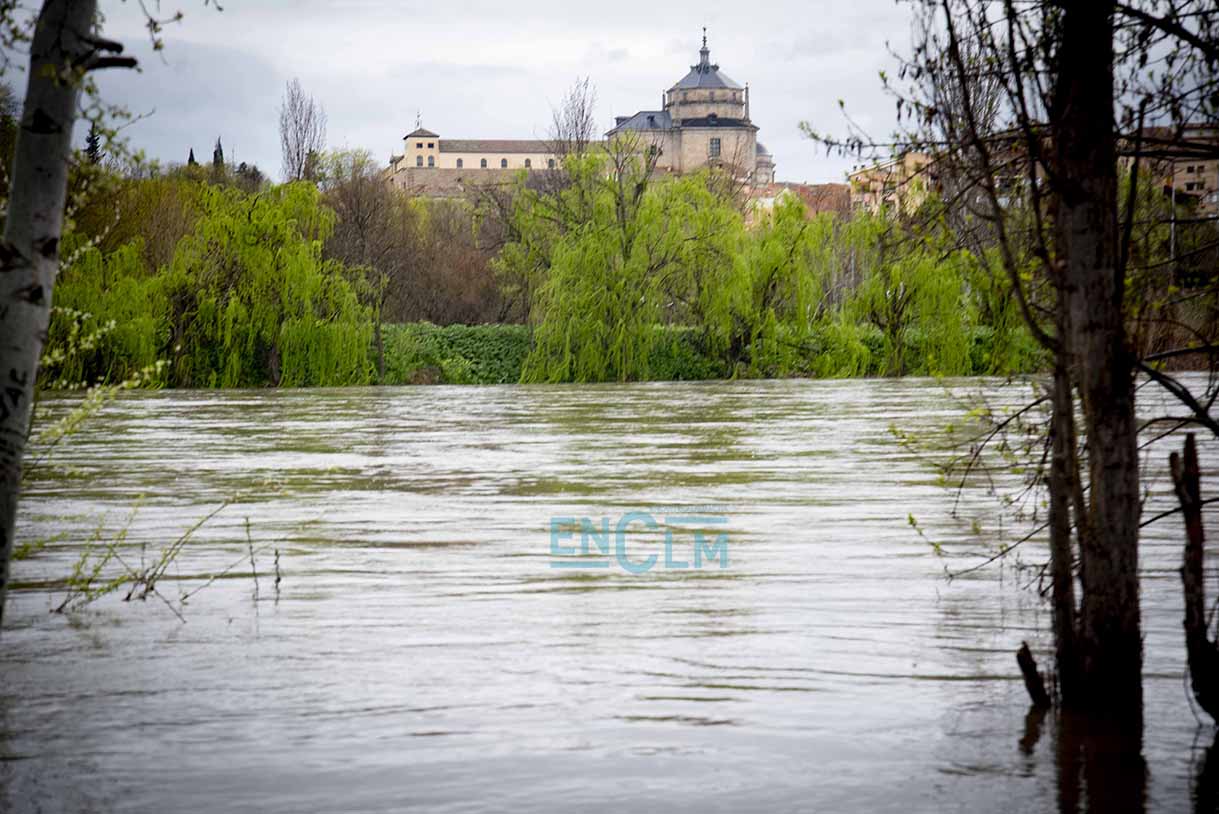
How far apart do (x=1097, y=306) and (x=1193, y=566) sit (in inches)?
32.8

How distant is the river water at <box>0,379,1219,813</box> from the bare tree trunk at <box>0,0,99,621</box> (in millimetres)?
1576

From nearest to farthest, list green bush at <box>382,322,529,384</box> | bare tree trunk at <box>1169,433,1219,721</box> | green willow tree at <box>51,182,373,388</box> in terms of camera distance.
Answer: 1. bare tree trunk at <box>1169,433,1219,721</box>
2. green willow tree at <box>51,182,373,388</box>
3. green bush at <box>382,322,529,384</box>

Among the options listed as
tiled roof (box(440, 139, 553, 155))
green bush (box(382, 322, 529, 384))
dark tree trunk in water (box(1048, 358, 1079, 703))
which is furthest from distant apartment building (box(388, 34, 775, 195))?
dark tree trunk in water (box(1048, 358, 1079, 703))

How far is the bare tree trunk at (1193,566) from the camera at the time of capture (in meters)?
4.70

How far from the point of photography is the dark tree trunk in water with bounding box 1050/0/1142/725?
15.0 feet

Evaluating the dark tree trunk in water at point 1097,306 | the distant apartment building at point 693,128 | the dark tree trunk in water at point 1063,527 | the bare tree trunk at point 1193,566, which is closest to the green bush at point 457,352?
the dark tree trunk in water at point 1063,527

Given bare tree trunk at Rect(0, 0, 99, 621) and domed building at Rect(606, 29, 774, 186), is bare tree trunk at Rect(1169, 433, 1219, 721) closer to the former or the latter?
bare tree trunk at Rect(0, 0, 99, 621)

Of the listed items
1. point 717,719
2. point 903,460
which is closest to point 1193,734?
point 717,719

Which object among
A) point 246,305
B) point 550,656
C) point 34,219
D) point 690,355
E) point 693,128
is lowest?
point 550,656

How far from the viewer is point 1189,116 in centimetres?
555

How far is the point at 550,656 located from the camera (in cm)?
645

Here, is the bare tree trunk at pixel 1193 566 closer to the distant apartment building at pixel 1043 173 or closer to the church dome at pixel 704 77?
the distant apartment building at pixel 1043 173

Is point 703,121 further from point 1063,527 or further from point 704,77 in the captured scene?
point 1063,527

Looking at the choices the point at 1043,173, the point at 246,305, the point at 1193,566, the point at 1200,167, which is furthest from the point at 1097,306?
the point at 246,305
